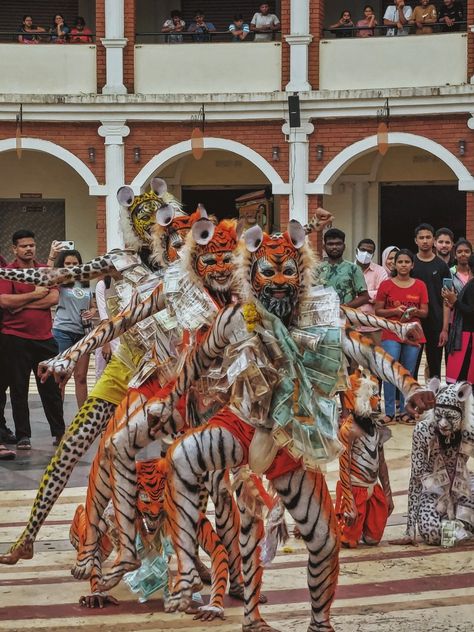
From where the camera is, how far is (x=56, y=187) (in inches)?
1034

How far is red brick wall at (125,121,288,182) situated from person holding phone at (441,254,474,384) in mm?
12957

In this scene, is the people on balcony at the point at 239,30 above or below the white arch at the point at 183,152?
above

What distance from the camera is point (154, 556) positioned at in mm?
6523

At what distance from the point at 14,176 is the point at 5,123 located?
128 inches

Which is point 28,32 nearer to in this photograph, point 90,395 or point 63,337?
point 63,337

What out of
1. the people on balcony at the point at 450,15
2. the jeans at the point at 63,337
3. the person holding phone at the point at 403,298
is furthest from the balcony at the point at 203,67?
the jeans at the point at 63,337

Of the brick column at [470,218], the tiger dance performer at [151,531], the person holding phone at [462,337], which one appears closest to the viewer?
the tiger dance performer at [151,531]

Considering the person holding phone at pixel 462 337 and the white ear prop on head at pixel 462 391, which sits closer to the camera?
the white ear prop on head at pixel 462 391

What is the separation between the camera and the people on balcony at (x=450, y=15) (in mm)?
22078

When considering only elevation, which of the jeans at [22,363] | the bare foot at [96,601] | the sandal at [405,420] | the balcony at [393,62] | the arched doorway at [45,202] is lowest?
the bare foot at [96,601]

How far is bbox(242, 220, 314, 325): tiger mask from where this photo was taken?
18.5ft

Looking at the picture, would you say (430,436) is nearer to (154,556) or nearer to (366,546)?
(366,546)

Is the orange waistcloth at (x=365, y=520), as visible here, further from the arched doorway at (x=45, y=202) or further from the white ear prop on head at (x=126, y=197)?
the arched doorway at (x=45, y=202)

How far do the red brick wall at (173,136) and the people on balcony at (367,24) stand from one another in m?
2.50
